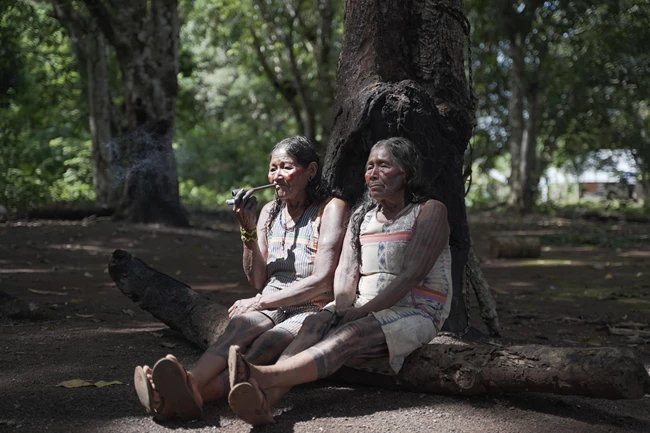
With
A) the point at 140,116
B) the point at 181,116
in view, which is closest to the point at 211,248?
the point at 140,116

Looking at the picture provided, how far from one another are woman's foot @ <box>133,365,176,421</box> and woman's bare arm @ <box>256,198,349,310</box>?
32.4 inches

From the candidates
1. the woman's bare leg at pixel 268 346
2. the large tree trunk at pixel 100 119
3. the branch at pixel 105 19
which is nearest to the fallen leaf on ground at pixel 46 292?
the woman's bare leg at pixel 268 346

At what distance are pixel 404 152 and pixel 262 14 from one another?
1735 centimetres

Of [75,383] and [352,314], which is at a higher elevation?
[352,314]

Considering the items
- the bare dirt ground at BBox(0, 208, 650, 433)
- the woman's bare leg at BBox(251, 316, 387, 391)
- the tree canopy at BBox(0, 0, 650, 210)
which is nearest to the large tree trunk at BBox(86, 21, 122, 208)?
the tree canopy at BBox(0, 0, 650, 210)

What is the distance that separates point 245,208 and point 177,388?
110 centimetres

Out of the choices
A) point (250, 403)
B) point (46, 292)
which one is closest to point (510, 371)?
point (250, 403)

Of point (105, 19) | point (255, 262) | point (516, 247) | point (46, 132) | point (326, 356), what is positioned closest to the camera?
point (326, 356)

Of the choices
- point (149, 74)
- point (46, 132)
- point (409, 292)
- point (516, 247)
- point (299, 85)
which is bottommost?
point (516, 247)

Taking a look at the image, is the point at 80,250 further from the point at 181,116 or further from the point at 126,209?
the point at 181,116

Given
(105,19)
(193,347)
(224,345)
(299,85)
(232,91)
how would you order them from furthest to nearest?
(232,91)
(299,85)
(105,19)
(193,347)
(224,345)

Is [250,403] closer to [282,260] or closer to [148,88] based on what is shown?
[282,260]

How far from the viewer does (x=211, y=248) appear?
11328 mm

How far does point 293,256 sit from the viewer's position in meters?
4.04
